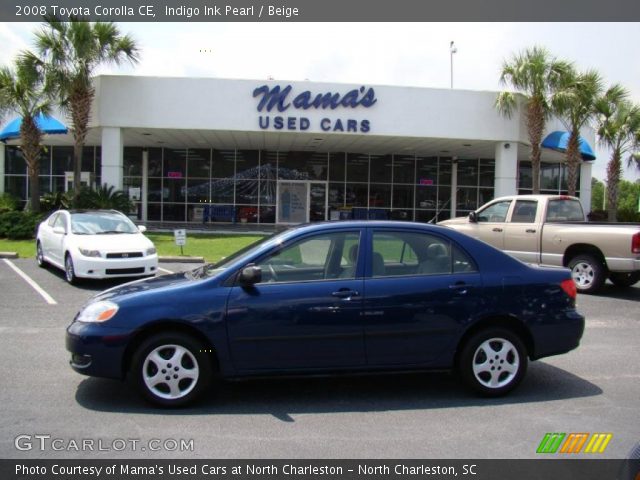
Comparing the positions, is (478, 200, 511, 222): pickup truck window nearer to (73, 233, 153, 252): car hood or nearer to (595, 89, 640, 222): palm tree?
(73, 233, 153, 252): car hood

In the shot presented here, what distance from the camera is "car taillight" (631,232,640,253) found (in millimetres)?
9844

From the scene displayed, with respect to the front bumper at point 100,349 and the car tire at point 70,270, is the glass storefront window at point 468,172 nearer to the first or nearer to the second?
the car tire at point 70,270

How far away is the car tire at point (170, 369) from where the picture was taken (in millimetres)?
4656

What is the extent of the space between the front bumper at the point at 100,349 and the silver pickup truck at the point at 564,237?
7544 mm

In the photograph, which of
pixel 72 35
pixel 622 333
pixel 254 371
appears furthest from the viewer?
pixel 72 35

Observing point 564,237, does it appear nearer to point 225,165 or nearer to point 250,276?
point 250,276

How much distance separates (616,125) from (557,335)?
67.0 feet

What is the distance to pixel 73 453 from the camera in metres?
3.91

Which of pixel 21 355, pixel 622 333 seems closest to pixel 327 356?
pixel 21 355

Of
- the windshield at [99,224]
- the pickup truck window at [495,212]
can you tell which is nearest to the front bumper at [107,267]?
the windshield at [99,224]

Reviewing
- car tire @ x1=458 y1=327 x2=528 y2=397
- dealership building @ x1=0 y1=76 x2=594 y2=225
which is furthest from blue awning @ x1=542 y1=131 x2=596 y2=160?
car tire @ x1=458 y1=327 x2=528 y2=397
